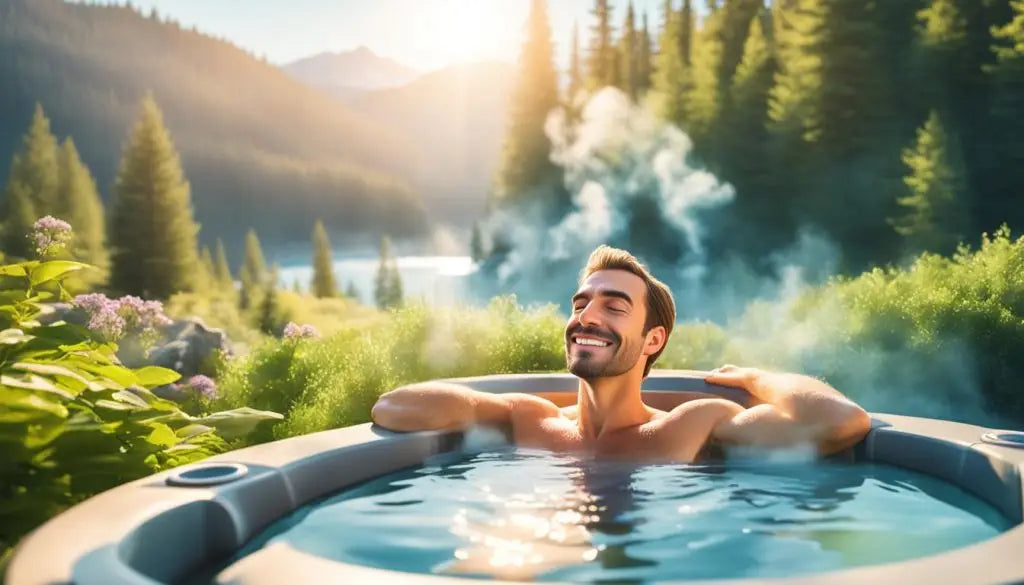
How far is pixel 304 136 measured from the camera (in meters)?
66.2

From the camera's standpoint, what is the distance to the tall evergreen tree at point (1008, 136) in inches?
627

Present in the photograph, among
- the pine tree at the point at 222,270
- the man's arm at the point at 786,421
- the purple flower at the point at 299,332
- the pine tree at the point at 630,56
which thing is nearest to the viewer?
the man's arm at the point at 786,421

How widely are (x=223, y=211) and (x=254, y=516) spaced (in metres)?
64.2

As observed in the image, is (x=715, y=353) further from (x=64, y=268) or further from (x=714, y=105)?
(x=714, y=105)

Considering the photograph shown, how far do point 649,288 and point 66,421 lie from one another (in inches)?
78.3

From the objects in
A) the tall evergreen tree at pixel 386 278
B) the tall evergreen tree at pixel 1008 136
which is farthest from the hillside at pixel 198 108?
the tall evergreen tree at pixel 1008 136

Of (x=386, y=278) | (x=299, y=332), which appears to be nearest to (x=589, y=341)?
(x=299, y=332)

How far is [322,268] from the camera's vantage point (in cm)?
3734

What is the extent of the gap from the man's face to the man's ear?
0.12 ft

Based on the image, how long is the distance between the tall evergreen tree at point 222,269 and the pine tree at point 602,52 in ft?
46.5

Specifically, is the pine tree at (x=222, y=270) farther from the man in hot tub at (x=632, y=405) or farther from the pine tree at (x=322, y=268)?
the man in hot tub at (x=632, y=405)

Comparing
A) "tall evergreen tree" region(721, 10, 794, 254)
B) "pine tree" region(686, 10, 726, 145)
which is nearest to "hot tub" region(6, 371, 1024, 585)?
"tall evergreen tree" region(721, 10, 794, 254)

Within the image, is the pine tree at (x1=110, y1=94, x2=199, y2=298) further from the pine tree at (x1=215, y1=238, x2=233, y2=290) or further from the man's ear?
the man's ear

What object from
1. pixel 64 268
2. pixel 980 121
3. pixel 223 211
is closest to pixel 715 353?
pixel 64 268
